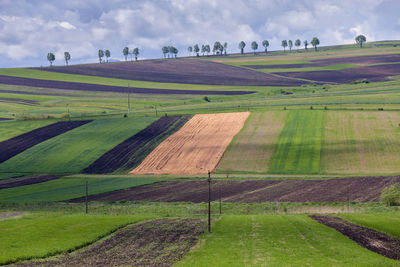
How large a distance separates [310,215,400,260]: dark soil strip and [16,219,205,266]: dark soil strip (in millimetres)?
10984

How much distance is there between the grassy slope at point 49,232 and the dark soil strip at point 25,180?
2294cm

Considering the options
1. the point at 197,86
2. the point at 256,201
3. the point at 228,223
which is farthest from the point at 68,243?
the point at 197,86

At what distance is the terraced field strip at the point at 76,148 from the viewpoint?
3046 inches

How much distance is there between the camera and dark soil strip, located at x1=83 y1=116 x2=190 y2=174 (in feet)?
249

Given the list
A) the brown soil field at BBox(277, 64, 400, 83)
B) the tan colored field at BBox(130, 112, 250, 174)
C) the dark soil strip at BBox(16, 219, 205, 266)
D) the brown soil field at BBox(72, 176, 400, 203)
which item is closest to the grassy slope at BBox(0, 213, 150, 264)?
the dark soil strip at BBox(16, 219, 205, 266)

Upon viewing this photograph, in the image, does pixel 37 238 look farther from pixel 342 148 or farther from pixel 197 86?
pixel 197 86

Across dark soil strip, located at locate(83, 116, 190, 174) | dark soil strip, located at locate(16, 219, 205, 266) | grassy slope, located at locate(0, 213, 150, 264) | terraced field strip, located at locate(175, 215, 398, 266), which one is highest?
dark soil strip, located at locate(83, 116, 190, 174)

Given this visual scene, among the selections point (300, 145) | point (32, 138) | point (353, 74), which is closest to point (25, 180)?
point (32, 138)

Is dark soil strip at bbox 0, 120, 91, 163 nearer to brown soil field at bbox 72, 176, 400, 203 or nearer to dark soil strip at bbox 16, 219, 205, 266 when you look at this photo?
brown soil field at bbox 72, 176, 400, 203

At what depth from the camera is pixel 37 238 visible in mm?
34031

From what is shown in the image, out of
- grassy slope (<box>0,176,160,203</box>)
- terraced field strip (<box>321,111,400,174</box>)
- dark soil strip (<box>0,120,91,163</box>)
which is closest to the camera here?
grassy slope (<box>0,176,160,203</box>)

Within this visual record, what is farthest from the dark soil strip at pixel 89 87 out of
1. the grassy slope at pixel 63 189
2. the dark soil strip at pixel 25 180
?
the grassy slope at pixel 63 189

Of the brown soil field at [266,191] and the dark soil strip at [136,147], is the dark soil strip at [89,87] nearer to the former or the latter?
the dark soil strip at [136,147]

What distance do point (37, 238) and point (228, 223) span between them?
15.4 meters
